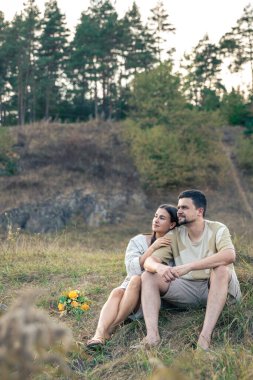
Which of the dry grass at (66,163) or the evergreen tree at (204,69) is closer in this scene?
the dry grass at (66,163)

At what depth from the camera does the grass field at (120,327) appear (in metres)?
3.80

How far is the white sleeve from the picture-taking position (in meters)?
5.29

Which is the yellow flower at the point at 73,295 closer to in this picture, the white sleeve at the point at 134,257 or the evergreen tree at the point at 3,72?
the white sleeve at the point at 134,257

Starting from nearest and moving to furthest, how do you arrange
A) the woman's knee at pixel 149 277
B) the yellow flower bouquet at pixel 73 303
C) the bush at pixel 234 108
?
1. the woman's knee at pixel 149 277
2. the yellow flower bouquet at pixel 73 303
3. the bush at pixel 234 108

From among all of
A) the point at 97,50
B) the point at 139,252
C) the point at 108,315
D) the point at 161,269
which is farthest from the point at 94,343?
the point at 97,50

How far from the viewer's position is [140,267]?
5281mm

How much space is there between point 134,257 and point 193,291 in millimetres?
603

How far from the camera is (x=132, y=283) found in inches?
197

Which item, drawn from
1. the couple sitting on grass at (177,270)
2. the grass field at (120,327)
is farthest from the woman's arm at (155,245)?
the grass field at (120,327)

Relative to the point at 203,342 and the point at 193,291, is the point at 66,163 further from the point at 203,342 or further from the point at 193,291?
the point at 203,342

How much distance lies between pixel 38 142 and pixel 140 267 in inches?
1100

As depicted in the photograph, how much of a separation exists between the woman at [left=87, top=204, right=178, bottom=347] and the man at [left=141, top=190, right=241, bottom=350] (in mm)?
119

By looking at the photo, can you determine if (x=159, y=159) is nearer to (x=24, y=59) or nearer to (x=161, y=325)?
(x=24, y=59)

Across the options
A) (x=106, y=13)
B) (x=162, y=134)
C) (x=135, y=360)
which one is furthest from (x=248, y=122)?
(x=135, y=360)
